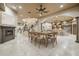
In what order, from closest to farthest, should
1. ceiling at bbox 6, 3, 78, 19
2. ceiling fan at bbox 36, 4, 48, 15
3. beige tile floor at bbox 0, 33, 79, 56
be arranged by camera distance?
beige tile floor at bbox 0, 33, 79, 56 < ceiling at bbox 6, 3, 78, 19 < ceiling fan at bbox 36, 4, 48, 15

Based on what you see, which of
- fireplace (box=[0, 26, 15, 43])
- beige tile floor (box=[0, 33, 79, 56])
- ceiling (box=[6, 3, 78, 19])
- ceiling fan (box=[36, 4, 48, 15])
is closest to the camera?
beige tile floor (box=[0, 33, 79, 56])

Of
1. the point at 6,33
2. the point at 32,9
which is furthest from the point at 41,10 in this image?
the point at 6,33

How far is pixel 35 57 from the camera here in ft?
10.6

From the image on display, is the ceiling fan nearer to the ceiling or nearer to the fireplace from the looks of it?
the ceiling

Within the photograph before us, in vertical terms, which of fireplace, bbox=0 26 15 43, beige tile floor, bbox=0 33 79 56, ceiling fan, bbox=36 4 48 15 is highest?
ceiling fan, bbox=36 4 48 15

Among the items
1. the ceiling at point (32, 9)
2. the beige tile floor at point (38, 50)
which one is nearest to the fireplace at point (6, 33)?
the beige tile floor at point (38, 50)

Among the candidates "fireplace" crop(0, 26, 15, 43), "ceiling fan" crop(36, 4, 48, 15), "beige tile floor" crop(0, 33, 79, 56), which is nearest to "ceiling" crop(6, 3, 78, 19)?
"ceiling fan" crop(36, 4, 48, 15)

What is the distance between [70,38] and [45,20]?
271 centimetres

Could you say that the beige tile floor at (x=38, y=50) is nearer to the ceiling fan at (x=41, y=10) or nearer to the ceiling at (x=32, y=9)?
the ceiling at (x=32, y=9)

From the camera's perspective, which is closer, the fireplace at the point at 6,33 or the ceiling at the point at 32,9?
the ceiling at the point at 32,9

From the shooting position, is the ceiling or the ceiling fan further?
the ceiling fan

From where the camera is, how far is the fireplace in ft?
Answer: 17.3

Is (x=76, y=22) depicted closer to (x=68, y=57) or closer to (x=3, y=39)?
(x=68, y=57)

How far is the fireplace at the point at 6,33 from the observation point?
17.3ft
